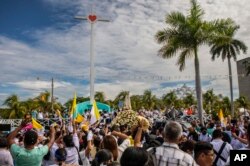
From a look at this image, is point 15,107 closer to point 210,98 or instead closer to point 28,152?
point 210,98

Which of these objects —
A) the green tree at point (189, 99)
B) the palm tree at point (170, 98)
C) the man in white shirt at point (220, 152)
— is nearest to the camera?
the man in white shirt at point (220, 152)

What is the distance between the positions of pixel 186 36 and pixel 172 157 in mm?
19095

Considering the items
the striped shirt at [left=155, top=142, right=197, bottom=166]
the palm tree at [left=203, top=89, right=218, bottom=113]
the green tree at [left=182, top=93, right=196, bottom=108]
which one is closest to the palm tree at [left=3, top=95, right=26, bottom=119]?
the green tree at [left=182, top=93, right=196, bottom=108]

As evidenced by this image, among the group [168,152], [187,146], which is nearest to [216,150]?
[187,146]

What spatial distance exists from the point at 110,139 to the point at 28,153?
1.15 meters

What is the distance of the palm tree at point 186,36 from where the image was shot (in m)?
21.7

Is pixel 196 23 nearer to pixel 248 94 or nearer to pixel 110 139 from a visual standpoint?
pixel 110 139

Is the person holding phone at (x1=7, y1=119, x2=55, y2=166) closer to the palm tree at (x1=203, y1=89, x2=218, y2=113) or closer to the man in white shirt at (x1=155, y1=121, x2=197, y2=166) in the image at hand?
the man in white shirt at (x1=155, y1=121, x2=197, y2=166)

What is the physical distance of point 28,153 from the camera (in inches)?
183

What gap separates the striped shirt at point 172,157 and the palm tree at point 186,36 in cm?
1809

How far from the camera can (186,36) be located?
72.1ft

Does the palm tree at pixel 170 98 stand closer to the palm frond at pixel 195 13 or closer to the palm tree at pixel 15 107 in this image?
the palm tree at pixel 15 107

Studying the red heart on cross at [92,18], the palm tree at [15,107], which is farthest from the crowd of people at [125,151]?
the palm tree at [15,107]

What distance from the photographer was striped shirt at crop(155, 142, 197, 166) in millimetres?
3543
